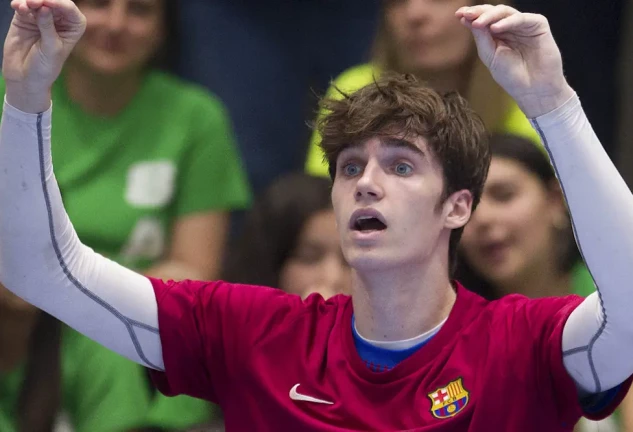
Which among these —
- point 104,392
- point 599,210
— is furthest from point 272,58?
point 599,210

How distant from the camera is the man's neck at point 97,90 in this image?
7.92ft

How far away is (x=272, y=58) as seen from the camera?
260 cm

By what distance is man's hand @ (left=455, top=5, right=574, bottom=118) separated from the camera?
1286mm


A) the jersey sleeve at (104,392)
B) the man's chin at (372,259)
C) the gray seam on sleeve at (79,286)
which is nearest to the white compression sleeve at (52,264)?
the gray seam on sleeve at (79,286)

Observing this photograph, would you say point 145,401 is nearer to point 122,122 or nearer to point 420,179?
point 122,122

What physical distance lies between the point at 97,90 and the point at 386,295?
113 centimetres

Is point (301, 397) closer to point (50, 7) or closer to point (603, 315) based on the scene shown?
point (603, 315)

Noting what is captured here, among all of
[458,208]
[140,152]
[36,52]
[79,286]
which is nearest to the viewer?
[36,52]

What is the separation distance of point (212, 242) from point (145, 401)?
15.3 inches

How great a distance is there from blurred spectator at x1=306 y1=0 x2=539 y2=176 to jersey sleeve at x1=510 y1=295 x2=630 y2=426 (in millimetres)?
995

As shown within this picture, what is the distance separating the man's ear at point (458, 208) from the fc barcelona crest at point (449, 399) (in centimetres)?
27

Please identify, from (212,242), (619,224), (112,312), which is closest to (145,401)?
(212,242)

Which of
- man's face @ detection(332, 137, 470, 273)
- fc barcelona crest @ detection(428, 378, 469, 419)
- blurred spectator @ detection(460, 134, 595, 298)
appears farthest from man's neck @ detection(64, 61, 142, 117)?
fc barcelona crest @ detection(428, 378, 469, 419)

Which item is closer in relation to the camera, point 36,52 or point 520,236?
point 36,52
